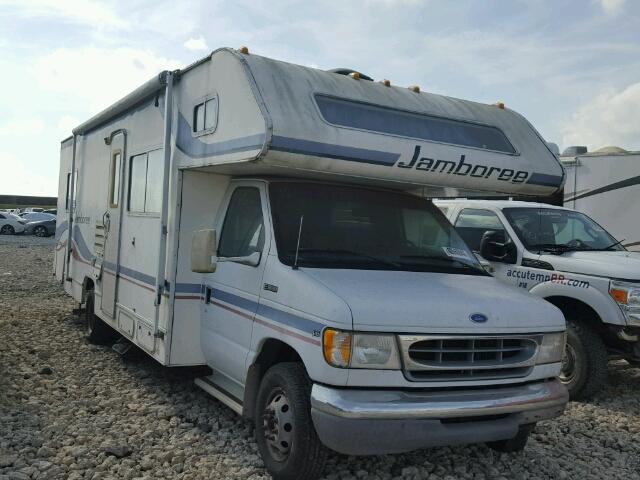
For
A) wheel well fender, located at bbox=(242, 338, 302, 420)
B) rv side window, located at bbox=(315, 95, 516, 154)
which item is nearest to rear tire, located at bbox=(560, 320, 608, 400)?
rv side window, located at bbox=(315, 95, 516, 154)

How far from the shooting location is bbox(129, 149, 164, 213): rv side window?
5.69 metres

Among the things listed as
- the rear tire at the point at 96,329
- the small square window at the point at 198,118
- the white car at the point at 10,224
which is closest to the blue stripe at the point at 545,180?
the small square window at the point at 198,118

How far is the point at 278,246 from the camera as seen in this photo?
4.30 metres

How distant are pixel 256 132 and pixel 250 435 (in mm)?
2316

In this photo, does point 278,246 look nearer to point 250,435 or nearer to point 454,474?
point 250,435

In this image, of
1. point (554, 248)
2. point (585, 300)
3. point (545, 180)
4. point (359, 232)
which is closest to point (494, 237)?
point (554, 248)

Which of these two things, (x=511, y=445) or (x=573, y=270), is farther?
(x=573, y=270)

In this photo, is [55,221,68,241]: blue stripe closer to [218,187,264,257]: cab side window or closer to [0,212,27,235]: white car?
[218,187,264,257]: cab side window

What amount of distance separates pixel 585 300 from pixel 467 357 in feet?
9.98

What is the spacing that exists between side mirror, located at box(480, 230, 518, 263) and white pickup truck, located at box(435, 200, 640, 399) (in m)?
0.01

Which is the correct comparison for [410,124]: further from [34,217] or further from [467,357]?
[34,217]

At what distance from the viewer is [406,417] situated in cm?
352

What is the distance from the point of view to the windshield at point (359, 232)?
4359mm

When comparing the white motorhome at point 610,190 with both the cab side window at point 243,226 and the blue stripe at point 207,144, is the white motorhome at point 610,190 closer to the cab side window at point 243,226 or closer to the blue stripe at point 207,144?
the cab side window at point 243,226
